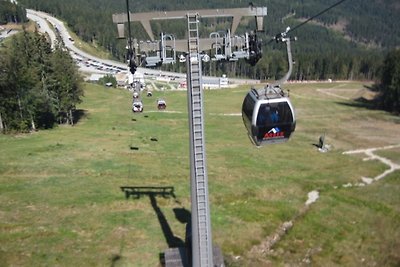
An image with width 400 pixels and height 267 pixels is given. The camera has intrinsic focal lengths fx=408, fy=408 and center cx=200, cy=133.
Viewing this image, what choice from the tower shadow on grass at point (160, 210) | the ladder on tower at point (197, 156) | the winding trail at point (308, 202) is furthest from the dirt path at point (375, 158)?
the ladder on tower at point (197, 156)

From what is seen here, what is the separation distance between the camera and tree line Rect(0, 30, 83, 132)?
181 ft

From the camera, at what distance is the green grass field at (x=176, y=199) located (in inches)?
1077

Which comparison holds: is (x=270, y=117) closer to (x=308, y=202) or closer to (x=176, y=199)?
(x=176, y=199)

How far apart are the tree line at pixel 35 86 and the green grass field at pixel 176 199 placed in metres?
3.23

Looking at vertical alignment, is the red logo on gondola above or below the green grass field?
above

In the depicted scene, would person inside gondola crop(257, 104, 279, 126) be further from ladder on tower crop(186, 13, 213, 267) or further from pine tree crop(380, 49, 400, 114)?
pine tree crop(380, 49, 400, 114)

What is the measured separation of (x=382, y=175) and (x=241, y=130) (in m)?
27.1

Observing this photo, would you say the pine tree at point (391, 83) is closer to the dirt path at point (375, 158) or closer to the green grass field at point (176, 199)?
the green grass field at point (176, 199)

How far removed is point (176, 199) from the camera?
35.2 m

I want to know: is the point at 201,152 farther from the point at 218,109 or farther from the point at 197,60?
the point at 218,109

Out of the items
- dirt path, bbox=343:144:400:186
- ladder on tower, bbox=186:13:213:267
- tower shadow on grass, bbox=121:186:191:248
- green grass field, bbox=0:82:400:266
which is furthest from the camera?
dirt path, bbox=343:144:400:186

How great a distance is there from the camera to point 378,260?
2783 cm

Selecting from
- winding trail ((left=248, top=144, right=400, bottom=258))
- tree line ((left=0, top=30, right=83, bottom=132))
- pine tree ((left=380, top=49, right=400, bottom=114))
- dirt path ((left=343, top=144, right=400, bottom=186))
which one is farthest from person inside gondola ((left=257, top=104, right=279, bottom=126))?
pine tree ((left=380, top=49, right=400, bottom=114))

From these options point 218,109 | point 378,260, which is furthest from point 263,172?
point 218,109
